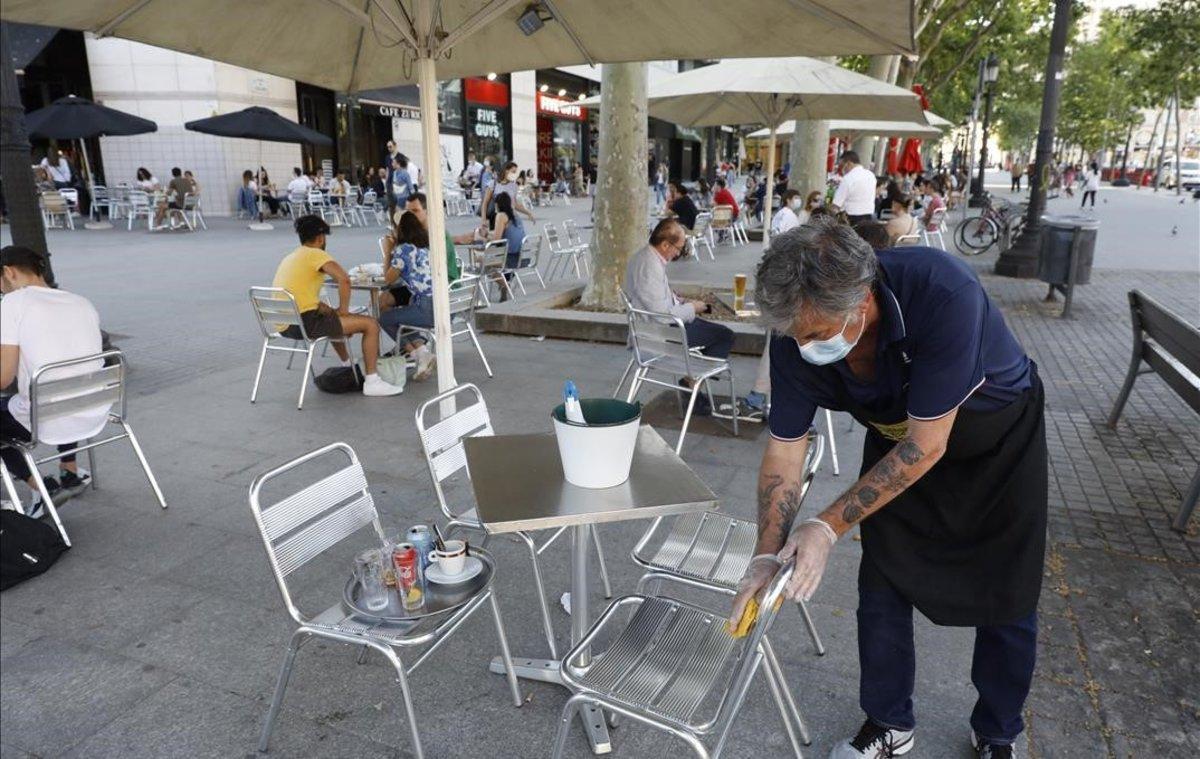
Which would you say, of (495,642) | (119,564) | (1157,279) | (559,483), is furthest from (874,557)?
(1157,279)

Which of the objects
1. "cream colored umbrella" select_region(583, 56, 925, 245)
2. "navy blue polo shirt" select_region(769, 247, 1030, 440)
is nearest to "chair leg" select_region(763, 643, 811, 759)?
"navy blue polo shirt" select_region(769, 247, 1030, 440)

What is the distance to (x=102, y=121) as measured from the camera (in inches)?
543

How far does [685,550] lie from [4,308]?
3380mm

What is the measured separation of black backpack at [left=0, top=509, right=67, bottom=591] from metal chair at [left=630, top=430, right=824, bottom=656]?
2.69m

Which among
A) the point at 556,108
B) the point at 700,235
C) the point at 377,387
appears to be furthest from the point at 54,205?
the point at 556,108

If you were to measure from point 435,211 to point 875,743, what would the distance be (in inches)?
117

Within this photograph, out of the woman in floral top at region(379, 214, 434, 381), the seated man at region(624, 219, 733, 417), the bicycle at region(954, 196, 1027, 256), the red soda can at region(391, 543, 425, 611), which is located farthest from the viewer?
the bicycle at region(954, 196, 1027, 256)

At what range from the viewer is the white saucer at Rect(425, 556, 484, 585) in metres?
2.44

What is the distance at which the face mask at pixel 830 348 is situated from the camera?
73.4 inches

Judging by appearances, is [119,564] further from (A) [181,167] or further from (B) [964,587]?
(A) [181,167]

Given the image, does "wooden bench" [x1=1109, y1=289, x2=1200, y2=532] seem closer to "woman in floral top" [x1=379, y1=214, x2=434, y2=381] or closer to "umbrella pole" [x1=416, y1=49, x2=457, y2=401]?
"umbrella pole" [x1=416, y1=49, x2=457, y2=401]

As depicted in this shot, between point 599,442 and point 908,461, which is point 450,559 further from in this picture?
point 908,461

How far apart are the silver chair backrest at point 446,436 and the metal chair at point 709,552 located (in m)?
0.76

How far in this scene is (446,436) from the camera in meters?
3.10
